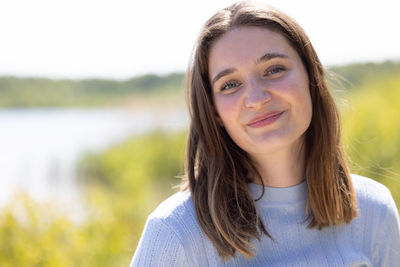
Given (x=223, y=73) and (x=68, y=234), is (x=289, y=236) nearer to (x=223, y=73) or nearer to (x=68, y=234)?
(x=223, y=73)

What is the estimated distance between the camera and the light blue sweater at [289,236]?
1425 mm

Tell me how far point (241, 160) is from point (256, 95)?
0.30 meters

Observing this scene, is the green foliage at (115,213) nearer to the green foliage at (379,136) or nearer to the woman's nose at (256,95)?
the green foliage at (379,136)

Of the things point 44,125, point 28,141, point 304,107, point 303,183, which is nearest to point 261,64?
Answer: point 304,107

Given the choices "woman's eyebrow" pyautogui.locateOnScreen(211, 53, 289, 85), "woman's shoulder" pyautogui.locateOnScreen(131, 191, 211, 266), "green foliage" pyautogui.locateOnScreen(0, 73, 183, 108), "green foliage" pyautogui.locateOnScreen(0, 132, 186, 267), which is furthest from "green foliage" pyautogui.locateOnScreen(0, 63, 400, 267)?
"green foliage" pyautogui.locateOnScreen(0, 73, 183, 108)

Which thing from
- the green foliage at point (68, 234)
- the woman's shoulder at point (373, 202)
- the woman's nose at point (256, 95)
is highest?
the woman's nose at point (256, 95)

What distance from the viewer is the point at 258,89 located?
1.52 meters

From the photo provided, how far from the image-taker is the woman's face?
152cm

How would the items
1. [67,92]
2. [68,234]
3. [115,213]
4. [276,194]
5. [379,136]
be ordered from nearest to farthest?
[276,194] < [68,234] < [379,136] < [115,213] < [67,92]

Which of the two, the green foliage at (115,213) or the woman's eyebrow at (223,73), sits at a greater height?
the woman's eyebrow at (223,73)

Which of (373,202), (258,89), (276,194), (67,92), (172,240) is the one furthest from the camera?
(67,92)

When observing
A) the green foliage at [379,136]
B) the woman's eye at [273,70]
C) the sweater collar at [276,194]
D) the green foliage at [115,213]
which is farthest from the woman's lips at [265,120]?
the green foliage at [379,136]

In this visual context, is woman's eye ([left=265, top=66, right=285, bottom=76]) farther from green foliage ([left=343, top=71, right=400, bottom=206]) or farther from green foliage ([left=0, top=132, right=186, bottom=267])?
green foliage ([left=343, top=71, right=400, bottom=206])

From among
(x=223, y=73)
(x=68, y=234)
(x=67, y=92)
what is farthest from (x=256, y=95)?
(x=67, y=92)
